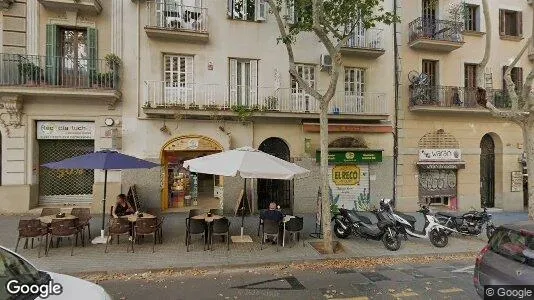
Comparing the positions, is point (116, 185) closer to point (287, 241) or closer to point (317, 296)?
point (287, 241)

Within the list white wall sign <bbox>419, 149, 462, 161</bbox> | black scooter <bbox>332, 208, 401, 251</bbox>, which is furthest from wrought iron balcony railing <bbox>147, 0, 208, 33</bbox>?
white wall sign <bbox>419, 149, 462, 161</bbox>

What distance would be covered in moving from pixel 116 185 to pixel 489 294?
1185 cm

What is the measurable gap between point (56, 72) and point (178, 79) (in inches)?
168

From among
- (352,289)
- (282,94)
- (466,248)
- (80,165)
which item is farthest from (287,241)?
(282,94)

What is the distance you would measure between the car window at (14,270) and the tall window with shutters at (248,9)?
39.2 feet

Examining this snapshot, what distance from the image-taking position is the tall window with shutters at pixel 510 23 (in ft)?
54.6

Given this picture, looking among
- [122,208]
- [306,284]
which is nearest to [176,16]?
[122,208]

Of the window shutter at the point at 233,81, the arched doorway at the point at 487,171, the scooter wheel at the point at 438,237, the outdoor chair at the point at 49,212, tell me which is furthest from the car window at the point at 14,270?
the arched doorway at the point at 487,171

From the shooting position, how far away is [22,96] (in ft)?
38.7

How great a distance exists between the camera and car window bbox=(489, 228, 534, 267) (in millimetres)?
4730

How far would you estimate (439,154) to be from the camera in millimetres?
15703

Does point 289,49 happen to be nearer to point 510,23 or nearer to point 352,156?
point 352,156

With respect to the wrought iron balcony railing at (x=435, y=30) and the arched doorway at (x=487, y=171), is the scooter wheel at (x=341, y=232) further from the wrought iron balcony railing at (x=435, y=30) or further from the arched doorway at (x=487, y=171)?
the arched doorway at (x=487, y=171)

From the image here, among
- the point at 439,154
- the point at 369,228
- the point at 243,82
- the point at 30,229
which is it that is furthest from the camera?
the point at 439,154
